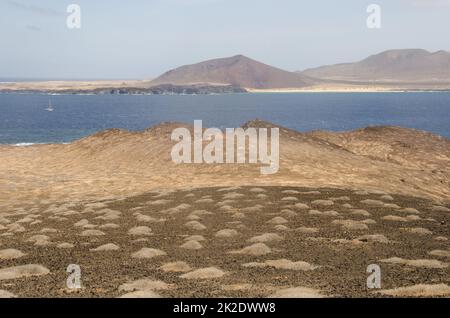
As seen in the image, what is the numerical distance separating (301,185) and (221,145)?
400 inches

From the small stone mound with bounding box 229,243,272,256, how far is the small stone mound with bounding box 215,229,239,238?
1.67 metres

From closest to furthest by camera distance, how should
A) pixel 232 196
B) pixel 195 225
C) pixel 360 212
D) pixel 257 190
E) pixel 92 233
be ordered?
pixel 92 233 → pixel 195 225 → pixel 360 212 → pixel 232 196 → pixel 257 190

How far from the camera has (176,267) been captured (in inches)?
461

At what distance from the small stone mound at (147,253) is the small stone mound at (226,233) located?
2276 millimetres

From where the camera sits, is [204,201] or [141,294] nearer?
[141,294]

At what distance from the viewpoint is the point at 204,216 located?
17719mm

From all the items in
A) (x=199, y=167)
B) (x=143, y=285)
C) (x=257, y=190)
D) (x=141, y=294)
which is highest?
(x=141, y=294)

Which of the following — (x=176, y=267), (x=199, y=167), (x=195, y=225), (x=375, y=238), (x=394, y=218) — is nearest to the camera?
(x=176, y=267)

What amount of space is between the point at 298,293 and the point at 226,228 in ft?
22.1

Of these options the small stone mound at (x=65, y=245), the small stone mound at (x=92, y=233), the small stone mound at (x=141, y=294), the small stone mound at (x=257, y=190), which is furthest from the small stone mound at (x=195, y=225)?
the small stone mound at (x=141, y=294)

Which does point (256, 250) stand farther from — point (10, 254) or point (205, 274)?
point (10, 254)

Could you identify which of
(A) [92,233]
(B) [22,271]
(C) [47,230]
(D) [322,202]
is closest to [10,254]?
(B) [22,271]

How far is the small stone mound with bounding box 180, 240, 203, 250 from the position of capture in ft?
44.6
